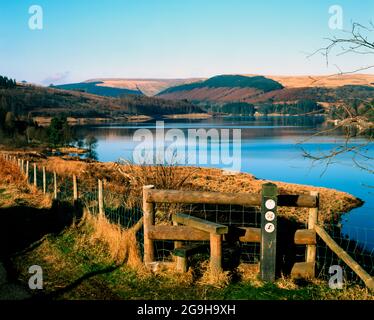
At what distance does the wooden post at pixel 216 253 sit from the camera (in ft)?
23.2

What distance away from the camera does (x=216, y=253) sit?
23.3ft

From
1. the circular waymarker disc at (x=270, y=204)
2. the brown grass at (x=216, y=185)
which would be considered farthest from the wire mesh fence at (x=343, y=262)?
the brown grass at (x=216, y=185)

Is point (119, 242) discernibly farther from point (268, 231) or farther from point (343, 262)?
point (343, 262)

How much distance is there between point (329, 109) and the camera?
20.6 ft

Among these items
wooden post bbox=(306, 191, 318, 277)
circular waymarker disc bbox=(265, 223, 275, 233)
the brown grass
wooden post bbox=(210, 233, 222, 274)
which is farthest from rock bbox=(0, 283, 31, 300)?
the brown grass

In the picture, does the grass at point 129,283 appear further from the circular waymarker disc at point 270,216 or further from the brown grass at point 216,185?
the brown grass at point 216,185

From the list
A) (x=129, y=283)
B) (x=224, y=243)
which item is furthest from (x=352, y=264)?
(x=129, y=283)

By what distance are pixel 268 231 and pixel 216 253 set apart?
0.93 meters

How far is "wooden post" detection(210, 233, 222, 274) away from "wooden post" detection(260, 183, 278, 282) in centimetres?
70

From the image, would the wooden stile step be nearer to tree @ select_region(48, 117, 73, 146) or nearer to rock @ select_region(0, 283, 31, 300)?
rock @ select_region(0, 283, 31, 300)

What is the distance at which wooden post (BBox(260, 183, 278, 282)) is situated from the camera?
23.0 feet

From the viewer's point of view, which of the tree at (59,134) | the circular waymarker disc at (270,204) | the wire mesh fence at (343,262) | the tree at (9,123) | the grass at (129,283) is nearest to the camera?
the grass at (129,283)

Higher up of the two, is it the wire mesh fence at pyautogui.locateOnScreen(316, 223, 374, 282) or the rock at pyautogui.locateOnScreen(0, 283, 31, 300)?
the rock at pyautogui.locateOnScreen(0, 283, 31, 300)

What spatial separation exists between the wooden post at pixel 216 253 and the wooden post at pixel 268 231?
0.70 meters
